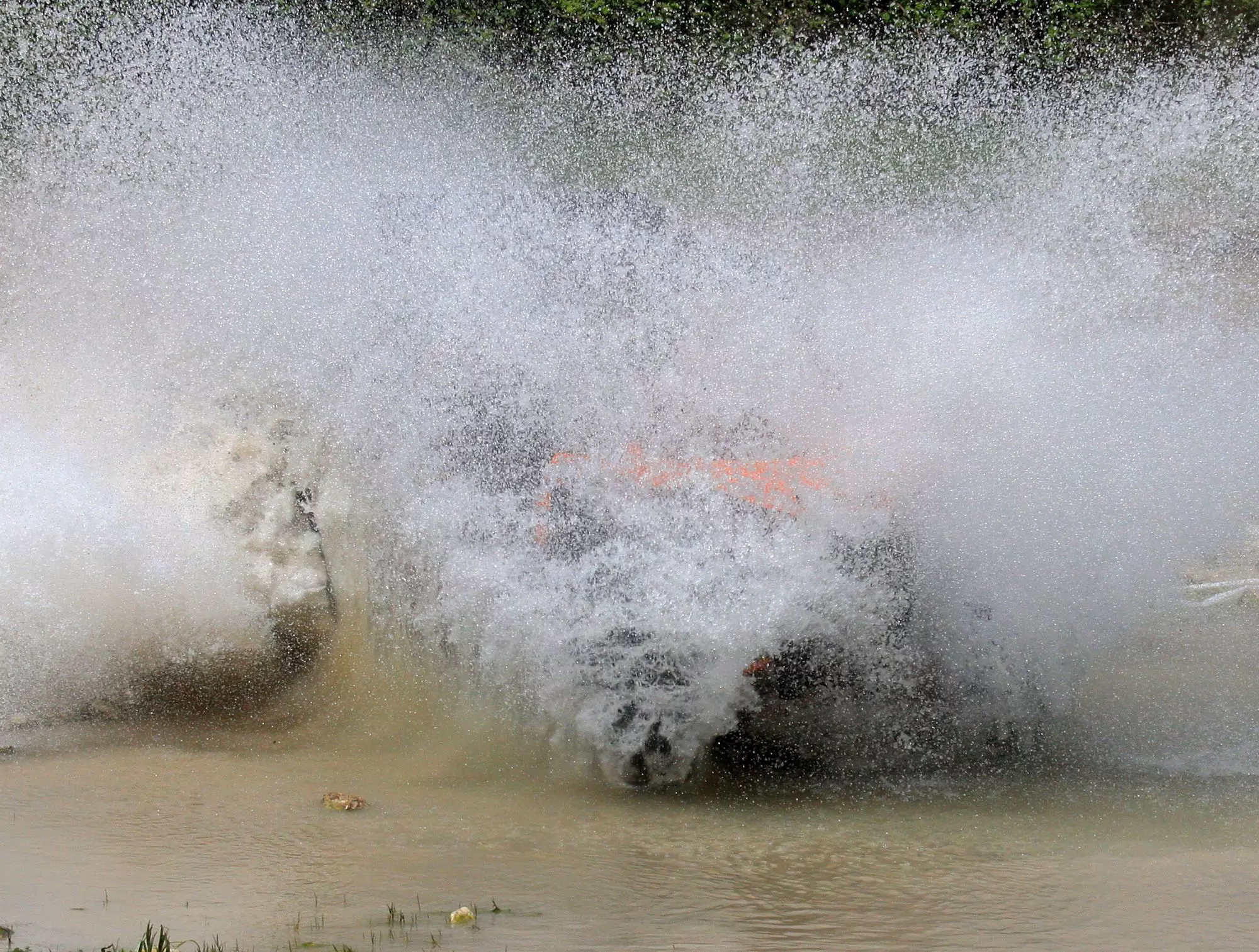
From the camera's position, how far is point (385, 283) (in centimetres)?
716

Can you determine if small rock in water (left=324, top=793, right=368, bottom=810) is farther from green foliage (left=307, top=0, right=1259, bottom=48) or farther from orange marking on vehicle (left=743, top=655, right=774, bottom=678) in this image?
green foliage (left=307, top=0, right=1259, bottom=48)

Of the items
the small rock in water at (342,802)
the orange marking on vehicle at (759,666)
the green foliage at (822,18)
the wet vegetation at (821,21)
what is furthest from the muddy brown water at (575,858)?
the green foliage at (822,18)

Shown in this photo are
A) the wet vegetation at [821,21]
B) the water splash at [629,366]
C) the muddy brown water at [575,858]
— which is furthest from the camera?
the wet vegetation at [821,21]

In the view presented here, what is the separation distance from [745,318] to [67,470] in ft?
12.1

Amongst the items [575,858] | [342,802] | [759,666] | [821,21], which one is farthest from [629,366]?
[821,21]

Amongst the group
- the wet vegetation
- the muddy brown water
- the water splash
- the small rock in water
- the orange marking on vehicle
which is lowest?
the muddy brown water

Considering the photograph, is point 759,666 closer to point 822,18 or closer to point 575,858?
point 575,858

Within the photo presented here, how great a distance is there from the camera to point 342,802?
14.6ft

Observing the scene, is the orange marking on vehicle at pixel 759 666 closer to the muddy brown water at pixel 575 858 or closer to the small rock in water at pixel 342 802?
the muddy brown water at pixel 575 858

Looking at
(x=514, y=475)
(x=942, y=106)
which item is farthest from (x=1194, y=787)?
(x=942, y=106)

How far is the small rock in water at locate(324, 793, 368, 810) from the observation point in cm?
443

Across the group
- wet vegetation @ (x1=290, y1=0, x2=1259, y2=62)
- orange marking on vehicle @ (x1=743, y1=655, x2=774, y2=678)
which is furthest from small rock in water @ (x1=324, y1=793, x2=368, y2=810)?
wet vegetation @ (x1=290, y1=0, x2=1259, y2=62)

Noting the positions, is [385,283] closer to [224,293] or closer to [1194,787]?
[224,293]

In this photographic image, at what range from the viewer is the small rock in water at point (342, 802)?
4.43 metres
